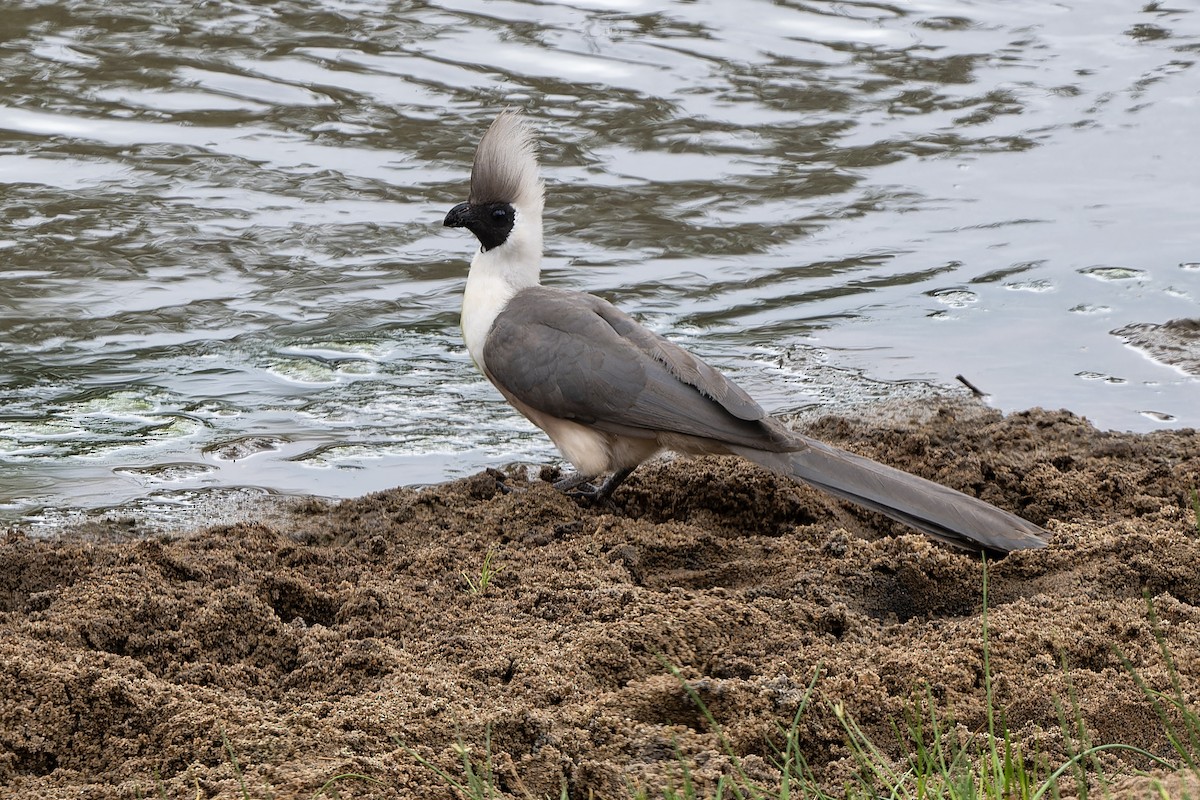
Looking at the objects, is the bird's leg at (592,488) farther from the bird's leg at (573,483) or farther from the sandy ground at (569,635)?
the sandy ground at (569,635)

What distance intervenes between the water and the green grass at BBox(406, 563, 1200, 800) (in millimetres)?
3410

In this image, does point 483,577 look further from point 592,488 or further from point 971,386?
point 971,386

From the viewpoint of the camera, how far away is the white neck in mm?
6535

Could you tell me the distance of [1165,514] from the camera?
17.1ft

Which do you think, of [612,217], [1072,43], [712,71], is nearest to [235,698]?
[612,217]

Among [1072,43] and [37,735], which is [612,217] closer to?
[1072,43]

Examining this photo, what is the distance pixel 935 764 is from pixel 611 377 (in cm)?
286

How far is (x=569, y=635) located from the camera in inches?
164

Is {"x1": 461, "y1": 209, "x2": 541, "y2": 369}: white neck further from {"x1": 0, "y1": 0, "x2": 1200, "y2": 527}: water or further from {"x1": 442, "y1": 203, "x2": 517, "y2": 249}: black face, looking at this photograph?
{"x1": 0, "y1": 0, "x2": 1200, "y2": 527}: water

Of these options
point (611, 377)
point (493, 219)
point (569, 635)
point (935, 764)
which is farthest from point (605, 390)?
point (935, 764)

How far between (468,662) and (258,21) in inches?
408

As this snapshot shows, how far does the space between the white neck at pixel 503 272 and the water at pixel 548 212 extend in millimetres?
747

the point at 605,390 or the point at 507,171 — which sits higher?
the point at 507,171

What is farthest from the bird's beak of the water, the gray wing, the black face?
the water
